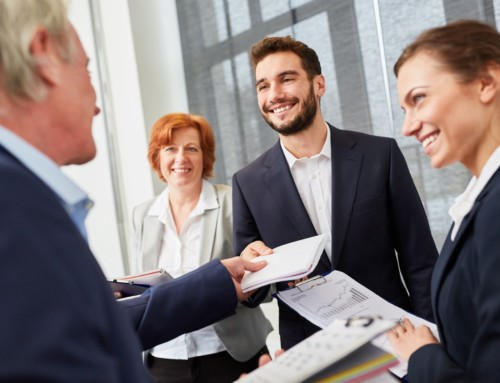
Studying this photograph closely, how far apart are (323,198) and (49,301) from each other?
1670mm

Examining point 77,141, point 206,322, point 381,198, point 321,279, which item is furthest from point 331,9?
point 77,141

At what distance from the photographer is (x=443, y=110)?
4.30 feet

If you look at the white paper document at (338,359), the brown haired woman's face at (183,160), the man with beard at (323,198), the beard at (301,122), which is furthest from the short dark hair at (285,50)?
the white paper document at (338,359)

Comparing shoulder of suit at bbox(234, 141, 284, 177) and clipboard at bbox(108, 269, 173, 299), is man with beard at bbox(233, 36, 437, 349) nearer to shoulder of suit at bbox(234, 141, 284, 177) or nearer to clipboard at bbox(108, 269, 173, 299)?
shoulder of suit at bbox(234, 141, 284, 177)

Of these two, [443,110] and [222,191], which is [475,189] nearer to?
[443,110]

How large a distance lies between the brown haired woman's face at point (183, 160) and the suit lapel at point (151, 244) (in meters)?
0.26

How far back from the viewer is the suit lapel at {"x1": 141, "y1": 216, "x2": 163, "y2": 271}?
9.43 ft

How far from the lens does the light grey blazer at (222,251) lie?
2.55 m

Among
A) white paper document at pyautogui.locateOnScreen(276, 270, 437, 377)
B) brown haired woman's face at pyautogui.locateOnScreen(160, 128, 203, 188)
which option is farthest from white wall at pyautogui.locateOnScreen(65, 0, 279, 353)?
white paper document at pyautogui.locateOnScreen(276, 270, 437, 377)

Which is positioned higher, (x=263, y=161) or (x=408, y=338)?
(x=263, y=161)

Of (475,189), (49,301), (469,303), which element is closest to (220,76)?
(475,189)

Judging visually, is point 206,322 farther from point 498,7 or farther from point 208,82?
point 208,82

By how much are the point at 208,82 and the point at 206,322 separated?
3439 millimetres

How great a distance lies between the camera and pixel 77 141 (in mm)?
994
